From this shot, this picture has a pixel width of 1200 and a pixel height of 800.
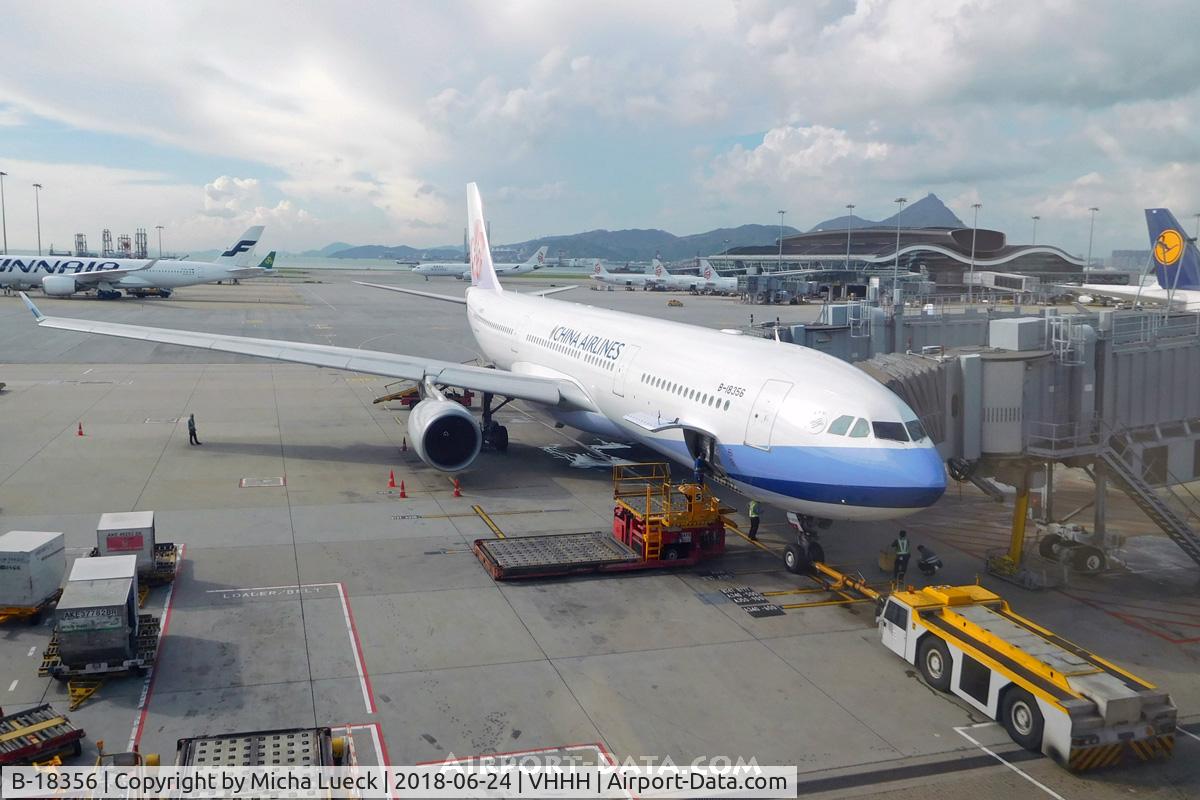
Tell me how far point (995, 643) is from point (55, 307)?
82161mm

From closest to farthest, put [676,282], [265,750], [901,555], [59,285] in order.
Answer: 1. [265,750]
2. [901,555]
3. [59,285]
4. [676,282]

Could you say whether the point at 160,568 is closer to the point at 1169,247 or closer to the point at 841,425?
the point at 841,425

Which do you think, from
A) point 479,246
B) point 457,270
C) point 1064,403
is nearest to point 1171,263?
point 1064,403

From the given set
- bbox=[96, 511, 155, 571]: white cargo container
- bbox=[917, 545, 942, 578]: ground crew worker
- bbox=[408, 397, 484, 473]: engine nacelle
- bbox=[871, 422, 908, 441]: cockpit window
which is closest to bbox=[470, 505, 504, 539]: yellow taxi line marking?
bbox=[408, 397, 484, 473]: engine nacelle

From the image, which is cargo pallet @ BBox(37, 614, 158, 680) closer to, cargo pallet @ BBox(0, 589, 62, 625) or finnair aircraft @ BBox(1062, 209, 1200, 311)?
cargo pallet @ BBox(0, 589, 62, 625)

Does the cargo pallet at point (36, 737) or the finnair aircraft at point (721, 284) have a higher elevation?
the finnair aircraft at point (721, 284)

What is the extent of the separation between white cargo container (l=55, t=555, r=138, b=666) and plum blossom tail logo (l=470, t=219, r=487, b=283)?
32.5m

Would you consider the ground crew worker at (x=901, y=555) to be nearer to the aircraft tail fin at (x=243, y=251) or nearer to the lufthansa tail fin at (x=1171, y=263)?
the lufthansa tail fin at (x=1171, y=263)

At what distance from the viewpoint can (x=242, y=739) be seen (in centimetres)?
1028

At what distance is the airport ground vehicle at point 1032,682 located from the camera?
460 inches

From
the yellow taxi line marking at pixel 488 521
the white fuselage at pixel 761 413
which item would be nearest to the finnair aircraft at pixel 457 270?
the white fuselage at pixel 761 413

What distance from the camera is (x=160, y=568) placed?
1730 centimetres

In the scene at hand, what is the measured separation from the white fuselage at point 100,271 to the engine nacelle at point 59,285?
2196 millimetres

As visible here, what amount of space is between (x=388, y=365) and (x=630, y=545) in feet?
40.9
